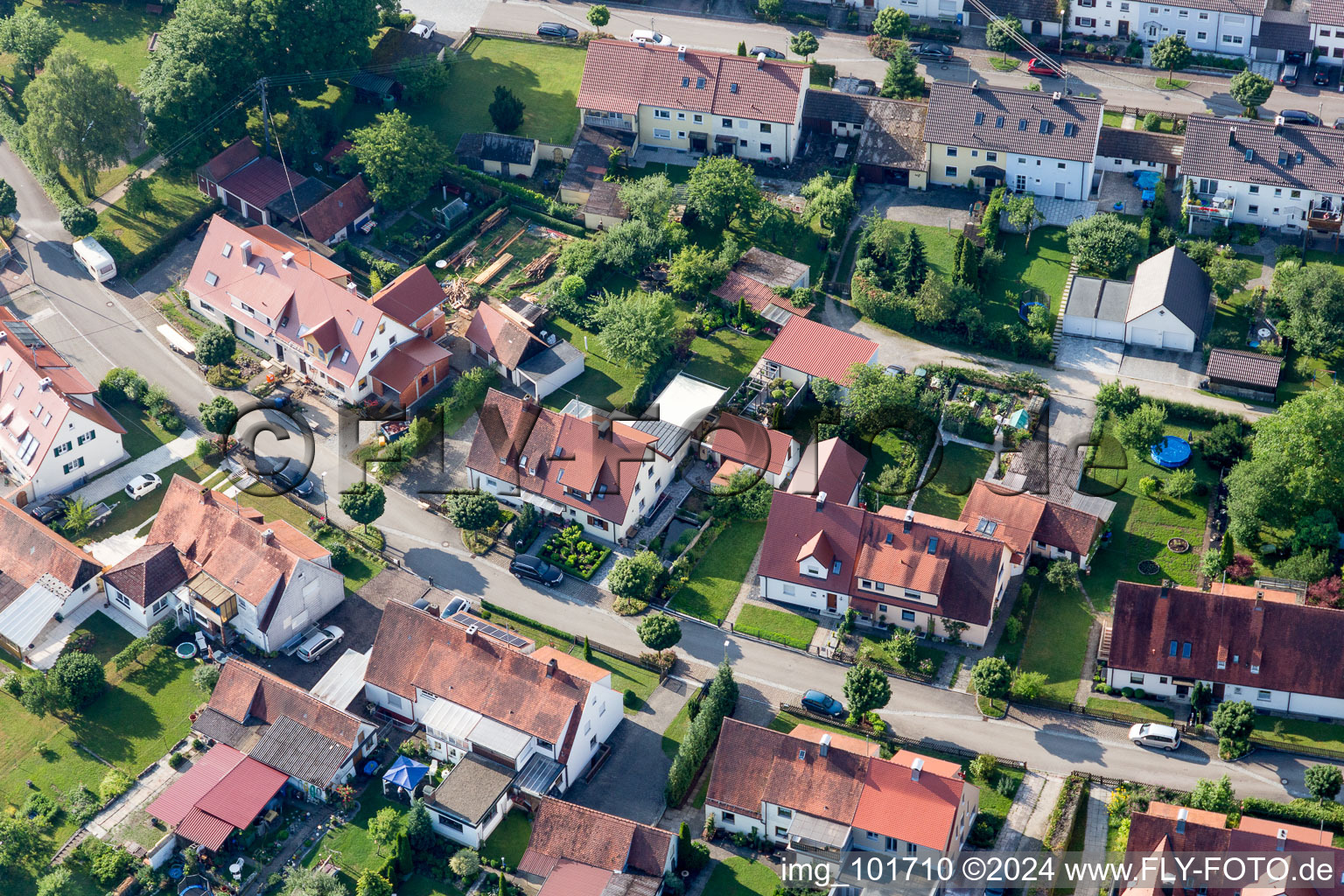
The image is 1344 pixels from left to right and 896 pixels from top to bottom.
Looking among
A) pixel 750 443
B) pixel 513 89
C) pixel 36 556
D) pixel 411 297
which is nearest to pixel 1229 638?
pixel 750 443

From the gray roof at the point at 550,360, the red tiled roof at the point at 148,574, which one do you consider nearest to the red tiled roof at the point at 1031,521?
the gray roof at the point at 550,360

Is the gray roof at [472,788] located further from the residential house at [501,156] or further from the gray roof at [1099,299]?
the residential house at [501,156]

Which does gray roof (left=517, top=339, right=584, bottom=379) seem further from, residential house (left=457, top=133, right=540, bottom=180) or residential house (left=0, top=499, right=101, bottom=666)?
residential house (left=0, top=499, right=101, bottom=666)

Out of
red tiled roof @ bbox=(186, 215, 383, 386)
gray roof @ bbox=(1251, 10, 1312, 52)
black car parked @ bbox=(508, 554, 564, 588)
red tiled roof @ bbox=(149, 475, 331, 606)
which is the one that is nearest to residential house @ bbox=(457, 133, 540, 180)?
red tiled roof @ bbox=(186, 215, 383, 386)

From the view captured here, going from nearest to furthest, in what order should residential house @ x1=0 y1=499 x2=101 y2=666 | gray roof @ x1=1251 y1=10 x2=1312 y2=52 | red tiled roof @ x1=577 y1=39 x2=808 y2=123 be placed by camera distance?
residential house @ x1=0 y1=499 x2=101 y2=666, red tiled roof @ x1=577 y1=39 x2=808 y2=123, gray roof @ x1=1251 y1=10 x2=1312 y2=52

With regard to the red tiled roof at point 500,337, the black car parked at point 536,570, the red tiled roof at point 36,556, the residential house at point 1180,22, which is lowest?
the black car parked at point 536,570

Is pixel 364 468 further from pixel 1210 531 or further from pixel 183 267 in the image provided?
pixel 1210 531

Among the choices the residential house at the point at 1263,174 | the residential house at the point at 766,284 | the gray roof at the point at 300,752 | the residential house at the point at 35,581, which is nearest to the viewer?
the gray roof at the point at 300,752
